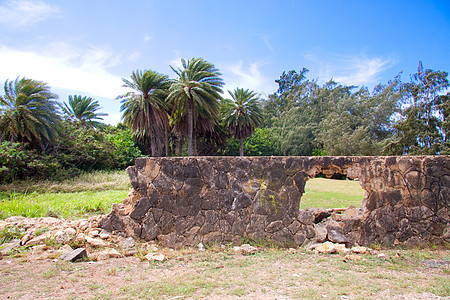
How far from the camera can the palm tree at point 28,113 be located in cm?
1703

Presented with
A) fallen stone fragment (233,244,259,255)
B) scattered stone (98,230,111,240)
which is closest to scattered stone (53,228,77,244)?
scattered stone (98,230,111,240)

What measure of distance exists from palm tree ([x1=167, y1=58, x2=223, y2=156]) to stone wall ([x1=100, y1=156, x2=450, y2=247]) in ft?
64.1

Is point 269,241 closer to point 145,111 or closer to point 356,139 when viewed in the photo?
point 145,111

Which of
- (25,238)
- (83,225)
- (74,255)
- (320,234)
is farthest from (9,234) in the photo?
(320,234)

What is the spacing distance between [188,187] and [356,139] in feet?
95.8

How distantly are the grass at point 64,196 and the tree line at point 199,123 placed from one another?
203cm

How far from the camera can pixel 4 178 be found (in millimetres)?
15336

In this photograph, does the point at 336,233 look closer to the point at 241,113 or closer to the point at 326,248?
the point at 326,248

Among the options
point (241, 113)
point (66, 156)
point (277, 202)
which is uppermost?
point (241, 113)

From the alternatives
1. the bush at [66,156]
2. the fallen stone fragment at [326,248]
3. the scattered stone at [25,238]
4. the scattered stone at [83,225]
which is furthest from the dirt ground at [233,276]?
the bush at [66,156]

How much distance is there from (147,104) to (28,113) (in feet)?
29.9

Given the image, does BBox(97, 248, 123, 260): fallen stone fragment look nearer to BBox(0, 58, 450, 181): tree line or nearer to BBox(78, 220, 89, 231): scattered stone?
BBox(78, 220, 89, 231): scattered stone

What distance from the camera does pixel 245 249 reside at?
207 inches

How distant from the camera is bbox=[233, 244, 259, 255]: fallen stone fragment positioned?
205 inches
